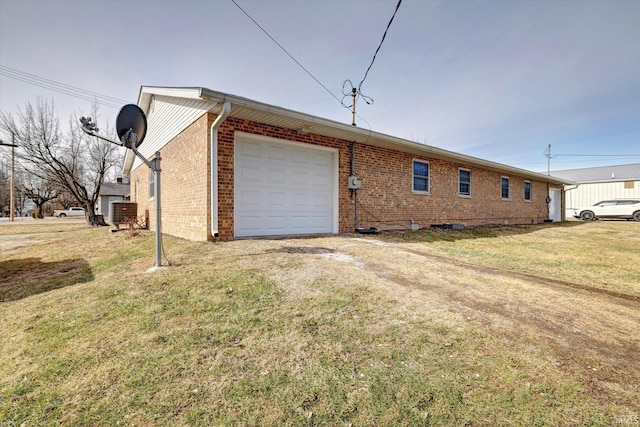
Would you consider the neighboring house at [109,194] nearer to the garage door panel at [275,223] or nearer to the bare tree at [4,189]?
the bare tree at [4,189]

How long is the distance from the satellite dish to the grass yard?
6.52 ft

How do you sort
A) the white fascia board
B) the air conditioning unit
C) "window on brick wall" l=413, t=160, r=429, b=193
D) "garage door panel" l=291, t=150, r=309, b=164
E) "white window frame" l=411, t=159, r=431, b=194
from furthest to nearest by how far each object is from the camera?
the air conditioning unit → "window on brick wall" l=413, t=160, r=429, b=193 → "white window frame" l=411, t=159, r=431, b=194 → "garage door panel" l=291, t=150, r=309, b=164 → the white fascia board

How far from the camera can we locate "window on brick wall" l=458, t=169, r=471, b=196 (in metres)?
11.7

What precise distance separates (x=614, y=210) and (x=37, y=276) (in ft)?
99.6

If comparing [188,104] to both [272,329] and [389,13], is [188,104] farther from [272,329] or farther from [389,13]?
[272,329]

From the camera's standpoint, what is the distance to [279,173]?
274 inches

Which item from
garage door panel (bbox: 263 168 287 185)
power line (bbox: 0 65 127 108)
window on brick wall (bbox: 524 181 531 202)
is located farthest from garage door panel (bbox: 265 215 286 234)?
power line (bbox: 0 65 127 108)

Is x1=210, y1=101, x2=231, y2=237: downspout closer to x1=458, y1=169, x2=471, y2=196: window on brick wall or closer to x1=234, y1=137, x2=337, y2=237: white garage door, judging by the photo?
x1=234, y1=137, x2=337, y2=237: white garage door

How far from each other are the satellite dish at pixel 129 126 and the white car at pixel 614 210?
28417 millimetres

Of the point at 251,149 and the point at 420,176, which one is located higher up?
the point at 251,149

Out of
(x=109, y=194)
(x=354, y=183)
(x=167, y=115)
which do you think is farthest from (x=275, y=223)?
(x=109, y=194)

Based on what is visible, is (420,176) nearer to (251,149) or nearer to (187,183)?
(251,149)

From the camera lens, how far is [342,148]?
796cm

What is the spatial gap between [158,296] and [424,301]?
119 inches
